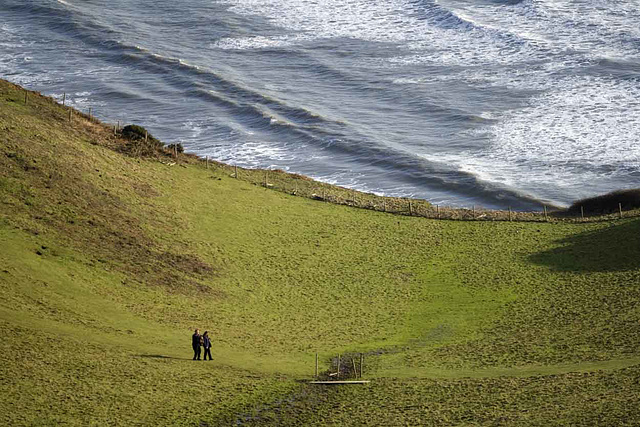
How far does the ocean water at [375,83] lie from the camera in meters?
105

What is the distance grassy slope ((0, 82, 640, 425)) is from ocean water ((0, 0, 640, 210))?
76.3 ft

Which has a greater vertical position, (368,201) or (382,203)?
(368,201)

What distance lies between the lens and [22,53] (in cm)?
14538

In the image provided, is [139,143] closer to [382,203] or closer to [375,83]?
[382,203]

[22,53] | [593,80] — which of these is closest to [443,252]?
[593,80]

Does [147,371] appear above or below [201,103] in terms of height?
below

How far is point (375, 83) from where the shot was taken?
426 feet

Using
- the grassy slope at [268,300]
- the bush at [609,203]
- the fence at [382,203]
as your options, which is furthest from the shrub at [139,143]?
the bush at [609,203]

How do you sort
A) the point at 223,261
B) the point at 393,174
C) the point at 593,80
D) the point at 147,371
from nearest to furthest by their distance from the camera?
1. the point at 147,371
2. the point at 223,261
3. the point at 393,174
4. the point at 593,80

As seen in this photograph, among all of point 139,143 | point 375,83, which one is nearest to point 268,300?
point 139,143

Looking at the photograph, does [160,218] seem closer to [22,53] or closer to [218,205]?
[218,205]

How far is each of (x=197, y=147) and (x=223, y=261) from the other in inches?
1678

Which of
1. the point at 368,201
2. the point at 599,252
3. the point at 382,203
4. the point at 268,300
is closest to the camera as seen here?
the point at 268,300

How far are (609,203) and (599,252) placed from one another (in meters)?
14.5
